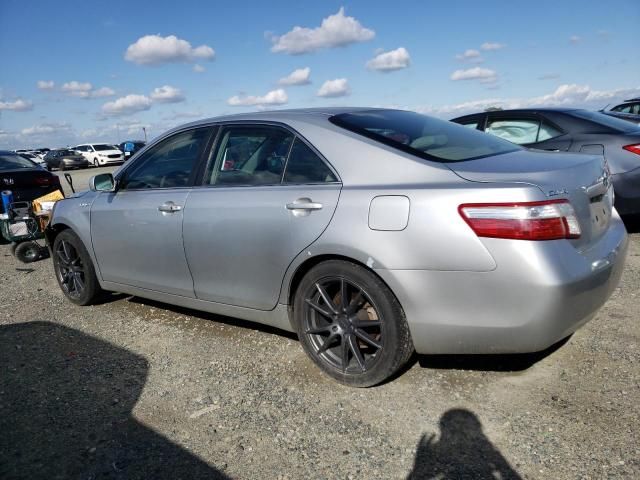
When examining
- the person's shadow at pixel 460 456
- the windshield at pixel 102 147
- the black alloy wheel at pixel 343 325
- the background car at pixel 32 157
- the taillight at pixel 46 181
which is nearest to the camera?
the person's shadow at pixel 460 456

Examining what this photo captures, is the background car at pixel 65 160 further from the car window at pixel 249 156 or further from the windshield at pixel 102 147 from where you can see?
the car window at pixel 249 156

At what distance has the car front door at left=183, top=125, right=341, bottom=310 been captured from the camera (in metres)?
3.08

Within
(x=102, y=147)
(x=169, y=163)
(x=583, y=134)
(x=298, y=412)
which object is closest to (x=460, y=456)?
(x=298, y=412)

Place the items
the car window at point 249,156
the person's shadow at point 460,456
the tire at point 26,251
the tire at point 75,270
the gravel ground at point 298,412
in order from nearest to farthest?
the person's shadow at point 460,456 → the gravel ground at point 298,412 → the car window at point 249,156 → the tire at point 75,270 → the tire at point 26,251

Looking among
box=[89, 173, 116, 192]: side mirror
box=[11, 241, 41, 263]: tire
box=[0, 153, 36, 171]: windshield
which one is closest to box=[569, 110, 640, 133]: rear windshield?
box=[89, 173, 116, 192]: side mirror

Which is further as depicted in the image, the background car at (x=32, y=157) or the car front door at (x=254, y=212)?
the background car at (x=32, y=157)

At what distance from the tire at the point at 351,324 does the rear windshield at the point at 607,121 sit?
453 cm

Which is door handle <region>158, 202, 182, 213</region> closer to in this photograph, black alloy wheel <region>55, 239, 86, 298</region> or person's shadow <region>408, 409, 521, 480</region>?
black alloy wheel <region>55, 239, 86, 298</region>

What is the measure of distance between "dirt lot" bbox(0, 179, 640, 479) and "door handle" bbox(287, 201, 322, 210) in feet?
3.45

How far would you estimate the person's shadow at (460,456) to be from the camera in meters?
2.27

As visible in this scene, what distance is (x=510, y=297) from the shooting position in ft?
8.03

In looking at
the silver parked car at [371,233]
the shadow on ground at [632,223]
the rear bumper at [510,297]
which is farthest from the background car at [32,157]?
the shadow on ground at [632,223]

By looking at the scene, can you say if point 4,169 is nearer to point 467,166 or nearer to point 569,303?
point 467,166

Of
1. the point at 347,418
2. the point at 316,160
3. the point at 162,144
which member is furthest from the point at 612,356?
the point at 162,144
